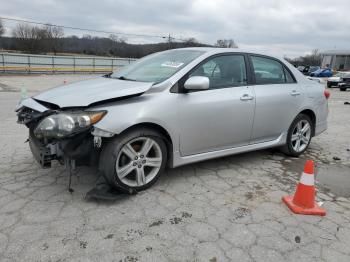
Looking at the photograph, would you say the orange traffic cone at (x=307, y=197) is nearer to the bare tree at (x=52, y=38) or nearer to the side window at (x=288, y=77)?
the side window at (x=288, y=77)

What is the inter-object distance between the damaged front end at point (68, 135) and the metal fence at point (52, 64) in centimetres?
2495

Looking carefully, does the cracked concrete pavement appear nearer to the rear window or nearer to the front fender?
the front fender

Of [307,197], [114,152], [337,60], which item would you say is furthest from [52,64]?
[337,60]

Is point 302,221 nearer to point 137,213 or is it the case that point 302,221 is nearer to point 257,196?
point 257,196

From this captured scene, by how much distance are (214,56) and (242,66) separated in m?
0.48

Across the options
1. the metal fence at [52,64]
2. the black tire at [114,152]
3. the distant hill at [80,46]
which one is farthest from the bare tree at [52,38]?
the black tire at [114,152]

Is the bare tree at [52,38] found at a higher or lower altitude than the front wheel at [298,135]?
higher

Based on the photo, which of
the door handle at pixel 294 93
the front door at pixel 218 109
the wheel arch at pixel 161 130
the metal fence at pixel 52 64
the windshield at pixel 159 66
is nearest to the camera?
the wheel arch at pixel 161 130

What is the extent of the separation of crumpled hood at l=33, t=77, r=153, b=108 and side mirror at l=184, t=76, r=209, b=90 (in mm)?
410

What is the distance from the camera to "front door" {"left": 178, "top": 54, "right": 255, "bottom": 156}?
3502 mm

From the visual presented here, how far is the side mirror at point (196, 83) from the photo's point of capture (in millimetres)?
3340

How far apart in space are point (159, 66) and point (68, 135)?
157 cm

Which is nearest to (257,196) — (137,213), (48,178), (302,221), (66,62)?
(302,221)

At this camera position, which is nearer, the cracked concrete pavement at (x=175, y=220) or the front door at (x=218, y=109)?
the cracked concrete pavement at (x=175, y=220)
